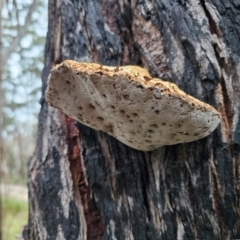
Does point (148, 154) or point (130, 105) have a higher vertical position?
point (130, 105)

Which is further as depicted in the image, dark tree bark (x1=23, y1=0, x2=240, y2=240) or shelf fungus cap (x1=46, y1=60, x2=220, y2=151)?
dark tree bark (x1=23, y1=0, x2=240, y2=240)

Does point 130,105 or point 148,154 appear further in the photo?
point 148,154

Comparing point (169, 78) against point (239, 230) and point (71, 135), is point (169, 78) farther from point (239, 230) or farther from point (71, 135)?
point (239, 230)

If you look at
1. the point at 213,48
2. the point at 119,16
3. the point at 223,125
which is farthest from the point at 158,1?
the point at 223,125

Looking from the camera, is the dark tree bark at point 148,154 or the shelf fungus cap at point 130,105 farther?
the dark tree bark at point 148,154
